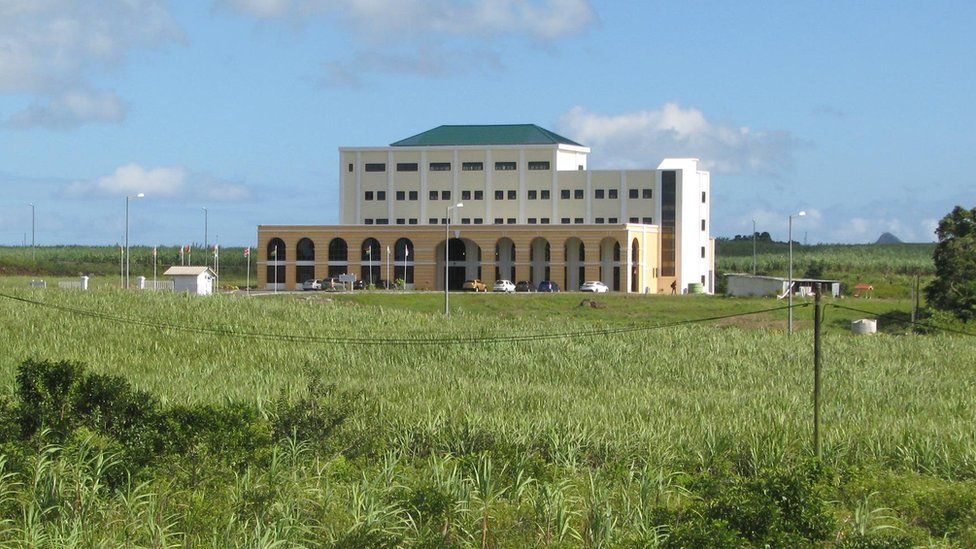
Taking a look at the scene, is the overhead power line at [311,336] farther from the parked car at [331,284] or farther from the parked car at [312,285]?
the parked car at [312,285]

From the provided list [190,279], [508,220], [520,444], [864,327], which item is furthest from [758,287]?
[520,444]

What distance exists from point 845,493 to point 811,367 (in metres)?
20.4

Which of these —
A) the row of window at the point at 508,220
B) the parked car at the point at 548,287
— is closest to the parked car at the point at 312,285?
the row of window at the point at 508,220

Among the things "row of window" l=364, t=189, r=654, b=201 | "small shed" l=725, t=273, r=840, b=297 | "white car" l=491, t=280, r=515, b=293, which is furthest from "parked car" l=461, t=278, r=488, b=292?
"small shed" l=725, t=273, r=840, b=297

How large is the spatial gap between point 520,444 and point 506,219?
7296 centimetres

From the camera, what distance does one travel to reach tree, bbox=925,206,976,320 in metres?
63.9

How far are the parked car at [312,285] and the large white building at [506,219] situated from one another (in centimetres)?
159

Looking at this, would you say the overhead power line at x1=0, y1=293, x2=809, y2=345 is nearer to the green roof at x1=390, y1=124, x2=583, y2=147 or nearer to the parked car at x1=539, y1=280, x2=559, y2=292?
the parked car at x1=539, y1=280, x2=559, y2=292

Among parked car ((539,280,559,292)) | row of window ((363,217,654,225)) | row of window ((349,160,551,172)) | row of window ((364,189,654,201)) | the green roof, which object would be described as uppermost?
the green roof

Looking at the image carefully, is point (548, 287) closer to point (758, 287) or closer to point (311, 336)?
point (758, 287)

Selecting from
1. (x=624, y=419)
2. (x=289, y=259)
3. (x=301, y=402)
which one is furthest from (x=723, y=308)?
(x=301, y=402)

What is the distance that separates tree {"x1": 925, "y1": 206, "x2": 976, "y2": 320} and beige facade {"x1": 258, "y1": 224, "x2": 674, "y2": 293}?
2433 centimetres

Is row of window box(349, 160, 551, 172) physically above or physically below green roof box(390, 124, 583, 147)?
below

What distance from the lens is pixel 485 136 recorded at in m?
100
